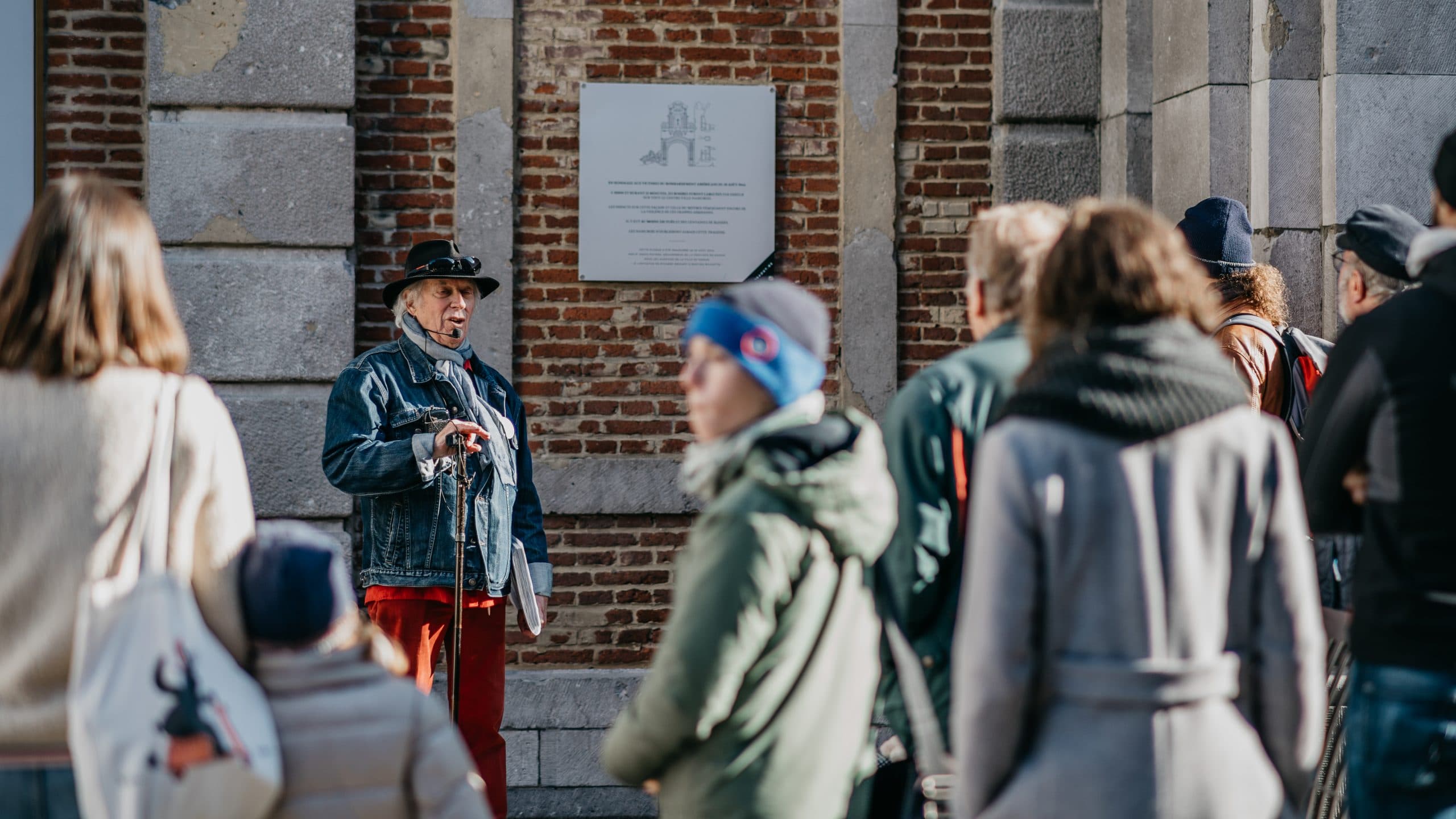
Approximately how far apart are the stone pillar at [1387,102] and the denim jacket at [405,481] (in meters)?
3.20

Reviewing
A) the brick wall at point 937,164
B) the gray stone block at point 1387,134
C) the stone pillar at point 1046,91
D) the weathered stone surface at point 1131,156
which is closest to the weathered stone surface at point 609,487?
the brick wall at point 937,164

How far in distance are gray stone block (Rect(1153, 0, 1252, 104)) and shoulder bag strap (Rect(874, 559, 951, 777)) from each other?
379 centimetres

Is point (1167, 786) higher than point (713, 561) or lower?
lower

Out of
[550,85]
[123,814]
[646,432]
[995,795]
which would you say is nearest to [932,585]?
[995,795]

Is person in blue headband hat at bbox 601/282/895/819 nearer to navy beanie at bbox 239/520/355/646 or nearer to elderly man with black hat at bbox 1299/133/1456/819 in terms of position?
navy beanie at bbox 239/520/355/646

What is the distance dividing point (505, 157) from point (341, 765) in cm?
411

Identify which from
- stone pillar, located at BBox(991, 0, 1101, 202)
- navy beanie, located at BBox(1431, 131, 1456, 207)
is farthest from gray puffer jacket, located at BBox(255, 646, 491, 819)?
Answer: stone pillar, located at BBox(991, 0, 1101, 202)

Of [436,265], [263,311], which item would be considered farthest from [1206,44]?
[263,311]

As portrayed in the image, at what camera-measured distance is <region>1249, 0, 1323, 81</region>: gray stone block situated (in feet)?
17.9

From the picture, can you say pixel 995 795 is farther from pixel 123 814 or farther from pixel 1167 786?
pixel 123 814

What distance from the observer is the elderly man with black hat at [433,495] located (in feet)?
14.5

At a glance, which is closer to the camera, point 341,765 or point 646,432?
point 341,765

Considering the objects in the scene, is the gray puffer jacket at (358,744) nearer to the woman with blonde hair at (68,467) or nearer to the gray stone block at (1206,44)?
the woman with blonde hair at (68,467)

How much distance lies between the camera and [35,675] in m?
2.22
